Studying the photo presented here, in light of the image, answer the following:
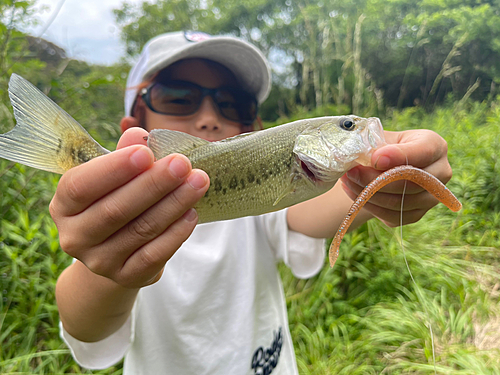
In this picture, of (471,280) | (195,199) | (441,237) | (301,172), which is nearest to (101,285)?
(195,199)

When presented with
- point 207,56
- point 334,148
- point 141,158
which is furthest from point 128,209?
point 207,56

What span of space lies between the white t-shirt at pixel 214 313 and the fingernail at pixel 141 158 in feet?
3.18

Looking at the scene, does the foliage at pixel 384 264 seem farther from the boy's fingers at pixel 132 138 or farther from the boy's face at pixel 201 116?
the boy's fingers at pixel 132 138

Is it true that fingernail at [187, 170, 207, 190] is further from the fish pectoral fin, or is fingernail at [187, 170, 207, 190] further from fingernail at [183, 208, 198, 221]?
the fish pectoral fin

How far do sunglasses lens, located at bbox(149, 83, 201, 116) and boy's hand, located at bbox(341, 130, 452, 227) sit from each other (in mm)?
1080

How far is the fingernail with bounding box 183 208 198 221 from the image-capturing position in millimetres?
875

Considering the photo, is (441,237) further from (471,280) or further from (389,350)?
(389,350)

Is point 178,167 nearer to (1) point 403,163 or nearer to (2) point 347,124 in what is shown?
(2) point 347,124

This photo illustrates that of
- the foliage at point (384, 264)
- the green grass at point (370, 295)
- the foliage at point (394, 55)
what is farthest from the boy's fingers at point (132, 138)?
the foliage at point (394, 55)

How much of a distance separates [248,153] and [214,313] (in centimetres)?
105

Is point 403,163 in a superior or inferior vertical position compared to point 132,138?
inferior

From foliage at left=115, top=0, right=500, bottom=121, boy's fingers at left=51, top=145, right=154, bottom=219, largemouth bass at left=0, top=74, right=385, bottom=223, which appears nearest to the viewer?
boy's fingers at left=51, top=145, right=154, bottom=219

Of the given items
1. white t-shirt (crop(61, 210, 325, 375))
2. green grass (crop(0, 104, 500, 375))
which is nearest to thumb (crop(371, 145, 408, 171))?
white t-shirt (crop(61, 210, 325, 375))

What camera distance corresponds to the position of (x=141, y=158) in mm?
748
